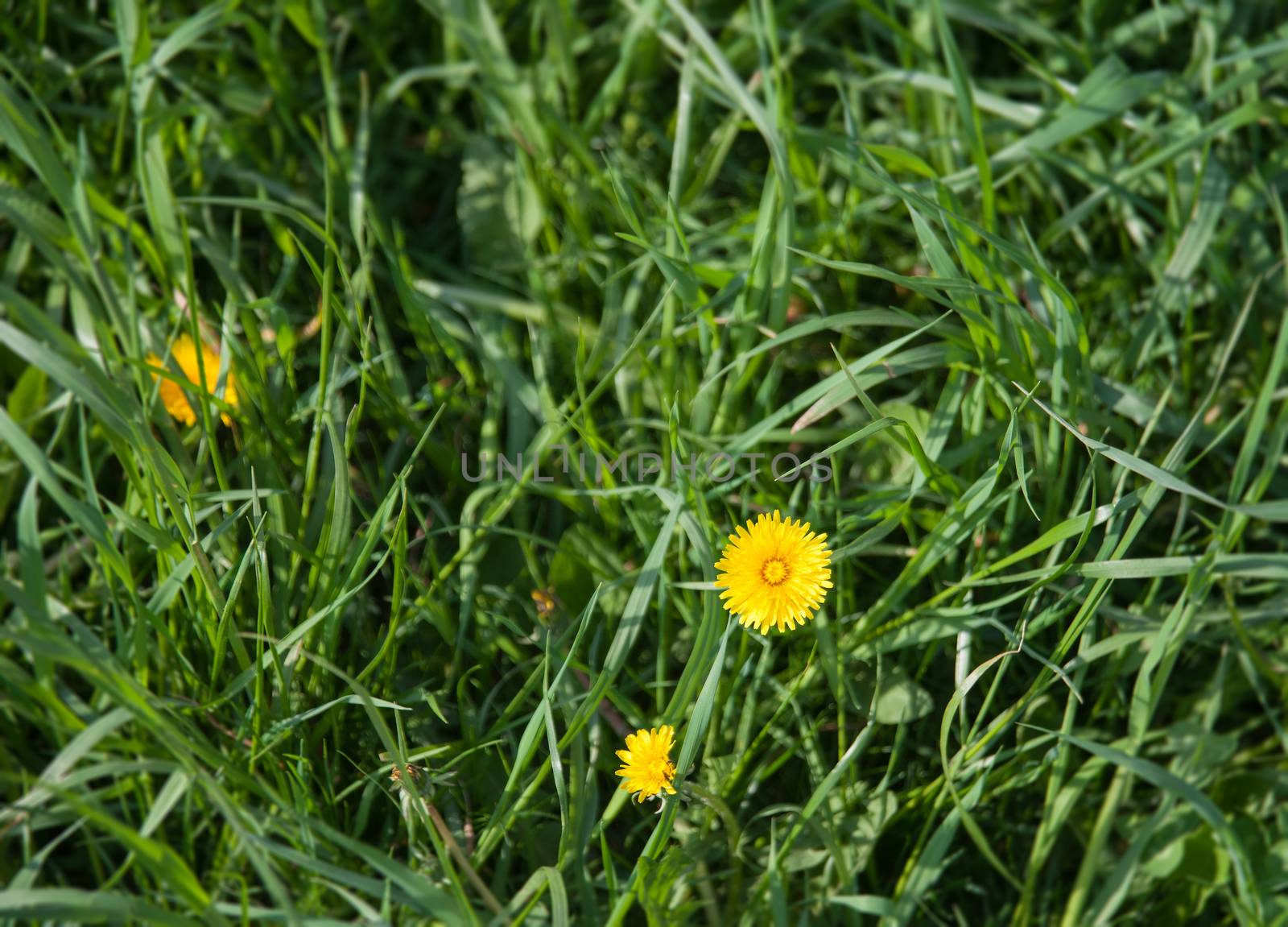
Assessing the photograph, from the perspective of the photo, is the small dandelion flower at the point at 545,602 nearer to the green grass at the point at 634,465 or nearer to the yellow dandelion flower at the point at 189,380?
the green grass at the point at 634,465

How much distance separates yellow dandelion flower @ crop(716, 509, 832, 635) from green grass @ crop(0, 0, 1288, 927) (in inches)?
2.1

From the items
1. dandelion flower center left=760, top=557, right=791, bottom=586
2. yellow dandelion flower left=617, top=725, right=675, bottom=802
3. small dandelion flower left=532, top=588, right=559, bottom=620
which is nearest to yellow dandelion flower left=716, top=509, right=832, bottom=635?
A: dandelion flower center left=760, top=557, right=791, bottom=586

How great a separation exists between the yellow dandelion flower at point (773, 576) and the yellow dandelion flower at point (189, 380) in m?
0.63

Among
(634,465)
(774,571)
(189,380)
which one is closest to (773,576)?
(774,571)

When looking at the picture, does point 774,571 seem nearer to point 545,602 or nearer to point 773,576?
point 773,576

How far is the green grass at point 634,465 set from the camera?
109 centimetres

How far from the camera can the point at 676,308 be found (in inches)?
52.9

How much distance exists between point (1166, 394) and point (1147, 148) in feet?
1.71

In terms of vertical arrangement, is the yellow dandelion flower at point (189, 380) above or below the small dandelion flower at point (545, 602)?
above

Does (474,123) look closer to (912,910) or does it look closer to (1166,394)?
(1166,394)

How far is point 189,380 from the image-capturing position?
125 centimetres

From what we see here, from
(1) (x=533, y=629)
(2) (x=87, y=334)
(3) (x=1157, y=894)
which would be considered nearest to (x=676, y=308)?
(1) (x=533, y=629)

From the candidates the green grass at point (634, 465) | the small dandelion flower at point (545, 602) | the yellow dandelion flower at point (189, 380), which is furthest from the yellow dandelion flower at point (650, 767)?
the yellow dandelion flower at point (189, 380)

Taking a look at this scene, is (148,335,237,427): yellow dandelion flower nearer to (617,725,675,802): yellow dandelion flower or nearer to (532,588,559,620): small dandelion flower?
(532,588,559,620): small dandelion flower
